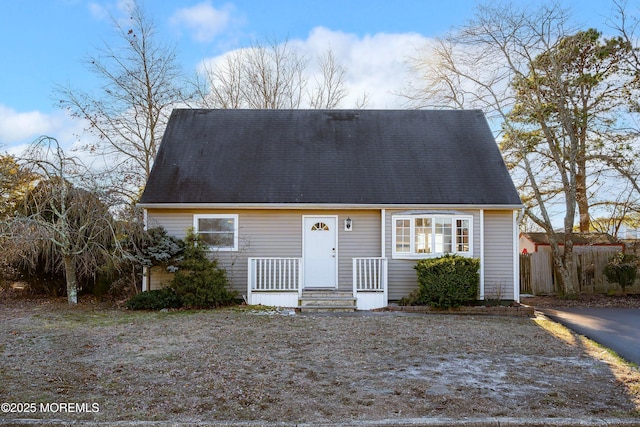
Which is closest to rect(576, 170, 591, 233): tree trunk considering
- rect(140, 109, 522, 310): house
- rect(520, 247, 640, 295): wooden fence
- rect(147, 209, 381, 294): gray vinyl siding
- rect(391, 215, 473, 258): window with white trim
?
rect(520, 247, 640, 295): wooden fence

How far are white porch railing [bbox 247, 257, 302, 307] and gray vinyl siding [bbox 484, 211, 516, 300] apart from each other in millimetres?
5074

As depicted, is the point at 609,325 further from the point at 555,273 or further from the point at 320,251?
the point at 320,251

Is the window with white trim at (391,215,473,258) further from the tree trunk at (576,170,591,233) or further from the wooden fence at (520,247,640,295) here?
the tree trunk at (576,170,591,233)

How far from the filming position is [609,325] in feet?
33.3

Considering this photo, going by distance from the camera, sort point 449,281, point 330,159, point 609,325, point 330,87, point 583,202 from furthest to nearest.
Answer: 1. point 330,87
2. point 583,202
3. point 330,159
4. point 449,281
5. point 609,325

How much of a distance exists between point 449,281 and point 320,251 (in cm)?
346

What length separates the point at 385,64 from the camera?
18.9 metres

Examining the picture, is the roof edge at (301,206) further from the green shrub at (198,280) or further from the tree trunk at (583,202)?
the tree trunk at (583,202)

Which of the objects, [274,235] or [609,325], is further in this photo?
[274,235]

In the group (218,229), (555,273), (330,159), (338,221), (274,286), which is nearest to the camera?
(274,286)

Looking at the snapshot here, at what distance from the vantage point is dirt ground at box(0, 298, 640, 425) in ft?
14.7

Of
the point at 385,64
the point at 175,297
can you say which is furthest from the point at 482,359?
the point at 385,64

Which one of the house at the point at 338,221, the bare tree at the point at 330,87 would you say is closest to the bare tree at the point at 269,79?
the bare tree at the point at 330,87

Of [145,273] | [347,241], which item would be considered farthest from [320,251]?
[145,273]
